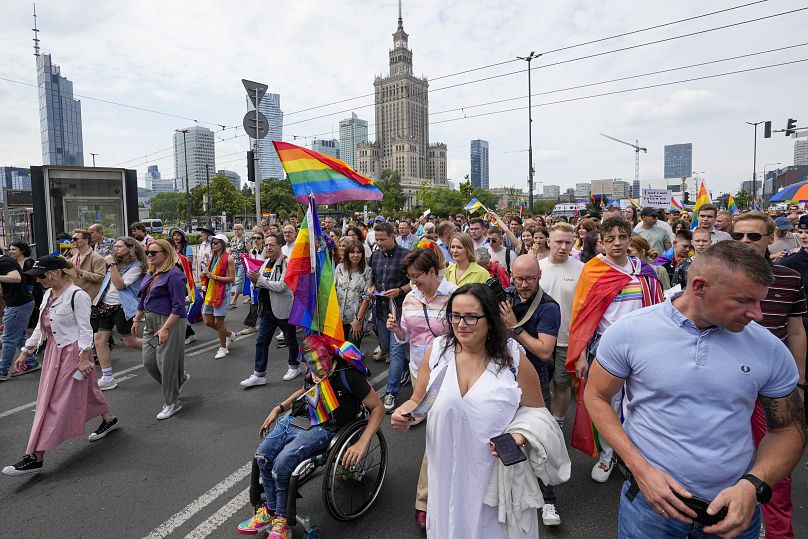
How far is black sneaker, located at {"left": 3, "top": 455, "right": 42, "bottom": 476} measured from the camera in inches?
155

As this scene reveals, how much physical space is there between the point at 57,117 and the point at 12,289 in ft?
333

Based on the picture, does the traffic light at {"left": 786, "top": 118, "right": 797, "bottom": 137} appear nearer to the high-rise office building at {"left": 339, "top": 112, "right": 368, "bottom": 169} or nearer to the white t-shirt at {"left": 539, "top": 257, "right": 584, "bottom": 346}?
the white t-shirt at {"left": 539, "top": 257, "right": 584, "bottom": 346}

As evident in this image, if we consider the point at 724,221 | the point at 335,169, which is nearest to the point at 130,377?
the point at 335,169

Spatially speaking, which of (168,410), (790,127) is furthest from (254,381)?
(790,127)

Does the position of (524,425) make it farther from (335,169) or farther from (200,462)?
(200,462)

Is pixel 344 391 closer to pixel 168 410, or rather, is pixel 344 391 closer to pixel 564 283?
pixel 564 283

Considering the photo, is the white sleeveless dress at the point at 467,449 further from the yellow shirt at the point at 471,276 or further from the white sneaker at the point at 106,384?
the white sneaker at the point at 106,384

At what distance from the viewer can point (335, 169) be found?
4.07 metres

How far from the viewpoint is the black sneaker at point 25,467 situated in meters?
3.94

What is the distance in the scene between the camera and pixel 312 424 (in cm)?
310

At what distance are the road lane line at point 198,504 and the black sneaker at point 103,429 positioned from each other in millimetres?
1698

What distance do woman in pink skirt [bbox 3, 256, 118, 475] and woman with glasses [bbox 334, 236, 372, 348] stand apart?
2669mm

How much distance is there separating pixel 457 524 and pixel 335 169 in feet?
9.50

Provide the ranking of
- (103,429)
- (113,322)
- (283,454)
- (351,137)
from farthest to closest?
(351,137) < (113,322) < (103,429) < (283,454)
